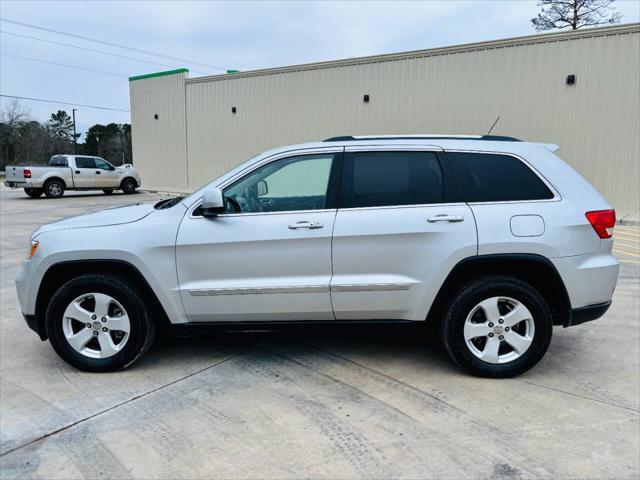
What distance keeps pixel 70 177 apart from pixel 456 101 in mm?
15667

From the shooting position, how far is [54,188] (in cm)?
2098

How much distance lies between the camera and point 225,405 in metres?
3.42

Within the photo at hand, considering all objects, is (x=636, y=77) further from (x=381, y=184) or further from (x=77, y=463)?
(x=77, y=463)

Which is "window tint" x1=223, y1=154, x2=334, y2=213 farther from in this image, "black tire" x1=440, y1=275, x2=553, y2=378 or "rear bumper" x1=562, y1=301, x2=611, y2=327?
"rear bumper" x1=562, y1=301, x2=611, y2=327

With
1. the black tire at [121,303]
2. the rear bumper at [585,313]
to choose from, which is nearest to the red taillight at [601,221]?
the rear bumper at [585,313]

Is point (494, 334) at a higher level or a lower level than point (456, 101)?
lower

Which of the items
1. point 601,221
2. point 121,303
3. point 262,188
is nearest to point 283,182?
point 262,188

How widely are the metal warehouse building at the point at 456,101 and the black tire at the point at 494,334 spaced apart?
11968 mm

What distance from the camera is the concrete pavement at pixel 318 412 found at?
2760 millimetres

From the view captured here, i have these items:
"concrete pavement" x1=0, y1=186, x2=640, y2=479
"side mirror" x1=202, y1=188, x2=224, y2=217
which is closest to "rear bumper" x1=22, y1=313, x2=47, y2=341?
"concrete pavement" x1=0, y1=186, x2=640, y2=479

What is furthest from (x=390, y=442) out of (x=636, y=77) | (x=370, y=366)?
(x=636, y=77)

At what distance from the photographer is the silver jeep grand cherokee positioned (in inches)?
144

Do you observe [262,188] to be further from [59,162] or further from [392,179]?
[59,162]

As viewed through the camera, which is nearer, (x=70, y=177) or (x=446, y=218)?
(x=446, y=218)
